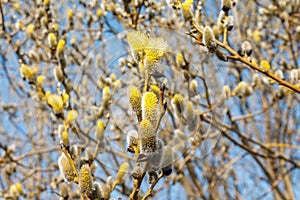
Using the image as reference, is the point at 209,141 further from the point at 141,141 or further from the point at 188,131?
the point at 141,141

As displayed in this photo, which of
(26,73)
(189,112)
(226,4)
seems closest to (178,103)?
(189,112)

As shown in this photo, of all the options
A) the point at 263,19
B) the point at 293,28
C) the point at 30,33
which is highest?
the point at 263,19

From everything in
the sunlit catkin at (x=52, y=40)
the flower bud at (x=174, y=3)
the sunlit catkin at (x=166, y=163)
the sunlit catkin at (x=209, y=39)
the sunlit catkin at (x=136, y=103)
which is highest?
the sunlit catkin at (x=52, y=40)

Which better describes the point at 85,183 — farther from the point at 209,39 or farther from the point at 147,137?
the point at 209,39

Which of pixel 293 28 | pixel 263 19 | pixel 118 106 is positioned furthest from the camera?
pixel 263 19

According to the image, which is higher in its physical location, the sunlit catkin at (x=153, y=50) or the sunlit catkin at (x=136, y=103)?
the sunlit catkin at (x=153, y=50)

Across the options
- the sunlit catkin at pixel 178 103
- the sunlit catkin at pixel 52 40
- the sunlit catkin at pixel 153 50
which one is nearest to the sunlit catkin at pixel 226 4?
the sunlit catkin at pixel 178 103

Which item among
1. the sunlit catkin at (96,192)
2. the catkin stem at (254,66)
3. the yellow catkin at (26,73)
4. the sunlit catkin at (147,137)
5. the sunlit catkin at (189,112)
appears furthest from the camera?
the yellow catkin at (26,73)

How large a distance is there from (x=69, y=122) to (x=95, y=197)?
621 mm

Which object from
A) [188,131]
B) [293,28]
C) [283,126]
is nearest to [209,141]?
[188,131]

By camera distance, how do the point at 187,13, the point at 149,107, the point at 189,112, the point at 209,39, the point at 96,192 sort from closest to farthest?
the point at 149,107 < the point at 96,192 < the point at 209,39 < the point at 187,13 < the point at 189,112

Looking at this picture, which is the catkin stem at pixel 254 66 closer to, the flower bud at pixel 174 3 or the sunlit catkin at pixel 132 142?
the flower bud at pixel 174 3

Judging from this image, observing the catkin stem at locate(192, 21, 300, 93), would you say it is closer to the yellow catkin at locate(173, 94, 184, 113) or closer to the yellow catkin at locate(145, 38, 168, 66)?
the yellow catkin at locate(173, 94, 184, 113)

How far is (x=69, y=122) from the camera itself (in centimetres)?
137
